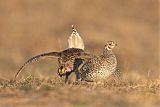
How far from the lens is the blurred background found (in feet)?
66.0

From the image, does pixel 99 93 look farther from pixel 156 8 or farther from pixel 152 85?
pixel 156 8

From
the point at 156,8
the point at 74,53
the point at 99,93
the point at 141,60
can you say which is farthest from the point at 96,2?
the point at 99,93

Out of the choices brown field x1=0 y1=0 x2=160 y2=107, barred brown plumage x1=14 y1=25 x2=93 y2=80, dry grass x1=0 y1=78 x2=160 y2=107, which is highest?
brown field x1=0 y1=0 x2=160 y2=107

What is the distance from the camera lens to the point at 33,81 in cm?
995

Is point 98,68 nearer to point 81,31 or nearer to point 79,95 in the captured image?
point 79,95

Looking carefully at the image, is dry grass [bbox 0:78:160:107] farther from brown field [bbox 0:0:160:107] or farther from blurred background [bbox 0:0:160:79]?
blurred background [bbox 0:0:160:79]

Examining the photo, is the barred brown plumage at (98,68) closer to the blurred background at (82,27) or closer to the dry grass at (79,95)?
the dry grass at (79,95)

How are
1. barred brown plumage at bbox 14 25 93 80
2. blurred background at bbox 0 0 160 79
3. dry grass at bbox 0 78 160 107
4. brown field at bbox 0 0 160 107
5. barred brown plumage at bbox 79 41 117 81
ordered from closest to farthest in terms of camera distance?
dry grass at bbox 0 78 160 107 → barred brown plumage at bbox 79 41 117 81 → barred brown plumage at bbox 14 25 93 80 → brown field at bbox 0 0 160 107 → blurred background at bbox 0 0 160 79

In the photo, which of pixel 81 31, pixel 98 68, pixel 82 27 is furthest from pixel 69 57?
pixel 82 27

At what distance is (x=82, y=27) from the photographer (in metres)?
23.4

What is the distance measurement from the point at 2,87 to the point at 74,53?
1509 mm

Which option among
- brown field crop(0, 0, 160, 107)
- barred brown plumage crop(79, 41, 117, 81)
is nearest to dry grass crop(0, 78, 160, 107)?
barred brown plumage crop(79, 41, 117, 81)

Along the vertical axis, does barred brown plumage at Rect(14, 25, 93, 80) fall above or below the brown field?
below

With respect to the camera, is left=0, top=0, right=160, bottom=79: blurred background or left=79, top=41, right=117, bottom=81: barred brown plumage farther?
left=0, top=0, right=160, bottom=79: blurred background
